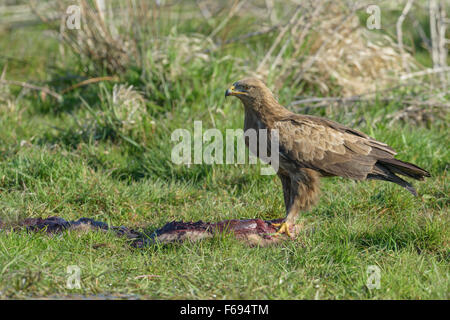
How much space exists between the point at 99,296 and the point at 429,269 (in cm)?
228

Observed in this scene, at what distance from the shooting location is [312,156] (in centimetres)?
517

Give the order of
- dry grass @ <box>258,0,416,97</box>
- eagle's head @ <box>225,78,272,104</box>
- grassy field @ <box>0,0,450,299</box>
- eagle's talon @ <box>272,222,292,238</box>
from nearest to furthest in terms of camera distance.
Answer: grassy field @ <box>0,0,450,299</box>, eagle's talon @ <box>272,222,292,238</box>, eagle's head @ <box>225,78,272,104</box>, dry grass @ <box>258,0,416,97</box>

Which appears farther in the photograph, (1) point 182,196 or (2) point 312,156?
(1) point 182,196

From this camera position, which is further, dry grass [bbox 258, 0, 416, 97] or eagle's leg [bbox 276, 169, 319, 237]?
dry grass [bbox 258, 0, 416, 97]

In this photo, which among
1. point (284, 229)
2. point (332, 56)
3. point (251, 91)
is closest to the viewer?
point (284, 229)

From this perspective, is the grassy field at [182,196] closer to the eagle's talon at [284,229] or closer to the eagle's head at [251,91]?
the eagle's talon at [284,229]

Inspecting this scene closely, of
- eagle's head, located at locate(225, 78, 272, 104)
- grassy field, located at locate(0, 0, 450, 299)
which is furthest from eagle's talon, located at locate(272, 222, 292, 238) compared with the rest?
eagle's head, located at locate(225, 78, 272, 104)

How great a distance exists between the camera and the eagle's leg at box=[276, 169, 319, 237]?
5.07m

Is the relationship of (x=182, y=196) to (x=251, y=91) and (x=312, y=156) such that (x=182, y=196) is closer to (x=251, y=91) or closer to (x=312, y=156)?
(x=251, y=91)

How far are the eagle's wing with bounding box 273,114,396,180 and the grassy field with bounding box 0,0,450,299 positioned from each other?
0.45 meters

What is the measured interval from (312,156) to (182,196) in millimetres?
1394

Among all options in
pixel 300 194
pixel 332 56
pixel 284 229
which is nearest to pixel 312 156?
pixel 300 194

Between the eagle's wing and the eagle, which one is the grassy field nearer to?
the eagle

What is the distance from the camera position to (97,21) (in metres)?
7.89
